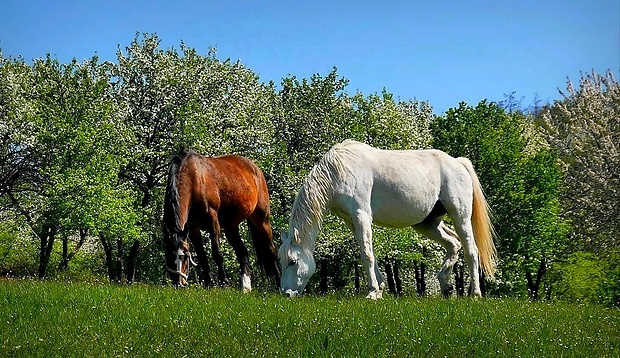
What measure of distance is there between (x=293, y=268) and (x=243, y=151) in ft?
69.8

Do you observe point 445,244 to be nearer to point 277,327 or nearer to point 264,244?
point 264,244

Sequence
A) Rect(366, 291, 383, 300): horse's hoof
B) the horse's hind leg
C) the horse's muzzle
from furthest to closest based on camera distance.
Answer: the horse's hind leg < Rect(366, 291, 383, 300): horse's hoof < the horse's muzzle

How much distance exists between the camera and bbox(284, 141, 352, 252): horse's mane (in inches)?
424

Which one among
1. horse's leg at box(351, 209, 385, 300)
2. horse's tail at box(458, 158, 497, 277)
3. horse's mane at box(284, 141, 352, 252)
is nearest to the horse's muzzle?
horse's mane at box(284, 141, 352, 252)

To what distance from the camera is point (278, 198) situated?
31.9 m

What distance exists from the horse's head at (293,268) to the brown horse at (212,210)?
1610mm

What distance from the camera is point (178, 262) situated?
36.6 feet

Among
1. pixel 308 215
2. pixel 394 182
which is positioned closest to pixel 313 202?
pixel 308 215

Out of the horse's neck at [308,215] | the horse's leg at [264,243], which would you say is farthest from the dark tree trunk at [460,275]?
the horse's neck at [308,215]

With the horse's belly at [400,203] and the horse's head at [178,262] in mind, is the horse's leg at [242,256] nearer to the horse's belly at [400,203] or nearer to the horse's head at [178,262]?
the horse's head at [178,262]

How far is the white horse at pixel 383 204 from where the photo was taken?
10789 mm

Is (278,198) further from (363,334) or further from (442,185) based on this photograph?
(363,334)

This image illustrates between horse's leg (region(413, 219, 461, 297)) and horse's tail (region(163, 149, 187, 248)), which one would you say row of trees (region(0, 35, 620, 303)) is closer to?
horse's leg (region(413, 219, 461, 297))

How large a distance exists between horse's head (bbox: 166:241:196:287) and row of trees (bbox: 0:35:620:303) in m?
15.3
